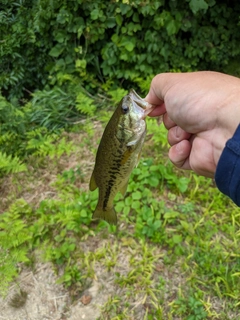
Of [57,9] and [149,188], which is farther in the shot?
[57,9]

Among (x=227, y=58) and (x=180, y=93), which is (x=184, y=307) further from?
(x=227, y=58)

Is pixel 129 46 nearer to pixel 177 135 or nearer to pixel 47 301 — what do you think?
pixel 177 135

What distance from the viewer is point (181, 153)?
2061 millimetres

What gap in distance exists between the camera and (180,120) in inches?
73.4

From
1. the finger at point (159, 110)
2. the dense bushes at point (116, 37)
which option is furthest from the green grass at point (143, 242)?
the dense bushes at point (116, 37)

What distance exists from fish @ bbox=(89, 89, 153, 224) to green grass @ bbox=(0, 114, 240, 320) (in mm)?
1156

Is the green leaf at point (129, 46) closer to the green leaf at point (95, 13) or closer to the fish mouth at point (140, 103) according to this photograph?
the green leaf at point (95, 13)

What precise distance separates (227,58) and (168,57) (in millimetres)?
942

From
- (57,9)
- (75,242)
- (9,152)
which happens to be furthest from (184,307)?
(57,9)

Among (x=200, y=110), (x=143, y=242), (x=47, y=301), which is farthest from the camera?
(x=143, y=242)

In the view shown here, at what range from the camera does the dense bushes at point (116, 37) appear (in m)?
4.63

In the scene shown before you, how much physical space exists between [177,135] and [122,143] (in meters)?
0.43

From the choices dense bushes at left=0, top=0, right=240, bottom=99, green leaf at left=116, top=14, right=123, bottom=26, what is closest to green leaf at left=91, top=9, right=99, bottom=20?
dense bushes at left=0, top=0, right=240, bottom=99

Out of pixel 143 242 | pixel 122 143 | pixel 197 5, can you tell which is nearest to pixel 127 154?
pixel 122 143
